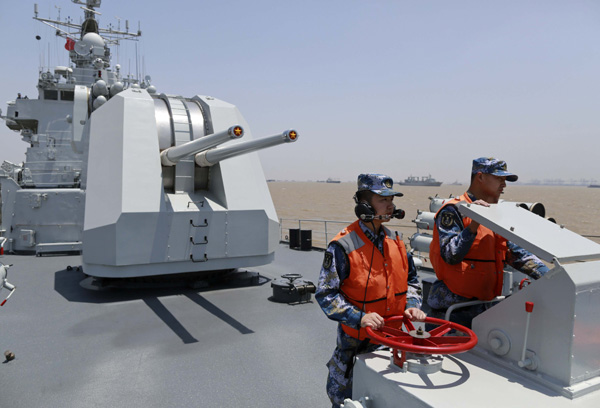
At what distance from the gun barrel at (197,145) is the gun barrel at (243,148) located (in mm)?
287

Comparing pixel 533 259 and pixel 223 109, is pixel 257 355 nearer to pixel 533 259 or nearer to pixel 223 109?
pixel 533 259

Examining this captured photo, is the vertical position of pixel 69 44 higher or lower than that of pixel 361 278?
higher

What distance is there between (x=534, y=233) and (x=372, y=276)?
2.30 feet

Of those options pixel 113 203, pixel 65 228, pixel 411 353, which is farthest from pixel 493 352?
pixel 65 228

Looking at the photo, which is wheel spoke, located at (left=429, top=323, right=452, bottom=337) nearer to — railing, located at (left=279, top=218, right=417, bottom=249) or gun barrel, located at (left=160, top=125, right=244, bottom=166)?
gun barrel, located at (left=160, top=125, right=244, bottom=166)

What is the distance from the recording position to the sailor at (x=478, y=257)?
2.32 m

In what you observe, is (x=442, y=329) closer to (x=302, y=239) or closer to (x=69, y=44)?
(x=302, y=239)

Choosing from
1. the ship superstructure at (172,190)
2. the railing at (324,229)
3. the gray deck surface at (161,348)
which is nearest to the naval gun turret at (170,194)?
the ship superstructure at (172,190)

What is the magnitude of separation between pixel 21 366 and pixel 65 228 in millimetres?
6332

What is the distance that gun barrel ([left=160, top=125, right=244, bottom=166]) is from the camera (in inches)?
170

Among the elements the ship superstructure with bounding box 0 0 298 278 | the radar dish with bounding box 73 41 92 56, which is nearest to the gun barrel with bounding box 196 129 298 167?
the ship superstructure with bounding box 0 0 298 278

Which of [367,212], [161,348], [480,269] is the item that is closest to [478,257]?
[480,269]

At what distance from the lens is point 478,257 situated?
7.66 feet

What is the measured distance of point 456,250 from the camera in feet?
7.07
